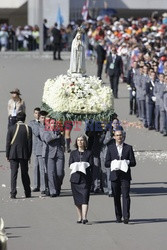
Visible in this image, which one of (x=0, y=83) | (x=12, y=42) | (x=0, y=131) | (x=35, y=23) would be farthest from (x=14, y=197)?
(x=35, y=23)

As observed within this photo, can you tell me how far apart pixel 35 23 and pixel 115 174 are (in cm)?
3416

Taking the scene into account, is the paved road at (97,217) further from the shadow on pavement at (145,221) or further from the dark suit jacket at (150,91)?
the dark suit jacket at (150,91)

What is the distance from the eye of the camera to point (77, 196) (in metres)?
15.9

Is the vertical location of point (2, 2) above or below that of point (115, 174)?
above

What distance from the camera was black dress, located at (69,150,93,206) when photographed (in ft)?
51.8

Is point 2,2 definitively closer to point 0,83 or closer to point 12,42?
point 12,42

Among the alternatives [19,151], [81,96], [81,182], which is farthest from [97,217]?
[81,96]

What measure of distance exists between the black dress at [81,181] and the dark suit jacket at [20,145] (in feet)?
6.06

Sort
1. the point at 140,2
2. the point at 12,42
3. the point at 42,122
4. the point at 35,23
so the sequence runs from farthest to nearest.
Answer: the point at 140,2 → the point at 35,23 → the point at 12,42 → the point at 42,122

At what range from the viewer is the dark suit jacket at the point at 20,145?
58.3ft

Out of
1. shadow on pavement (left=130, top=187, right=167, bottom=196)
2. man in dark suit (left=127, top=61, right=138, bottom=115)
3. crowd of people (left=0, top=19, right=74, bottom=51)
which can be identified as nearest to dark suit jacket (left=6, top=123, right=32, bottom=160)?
shadow on pavement (left=130, top=187, right=167, bottom=196)

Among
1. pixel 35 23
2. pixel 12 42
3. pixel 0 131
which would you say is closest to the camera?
pixel 0 131

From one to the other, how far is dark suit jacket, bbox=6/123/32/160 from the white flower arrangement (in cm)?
121

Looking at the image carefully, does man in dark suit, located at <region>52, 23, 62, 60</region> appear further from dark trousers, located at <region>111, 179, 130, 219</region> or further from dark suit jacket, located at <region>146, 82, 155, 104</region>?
dark trousers, located at <region>111, 179, 130, 219</region>
